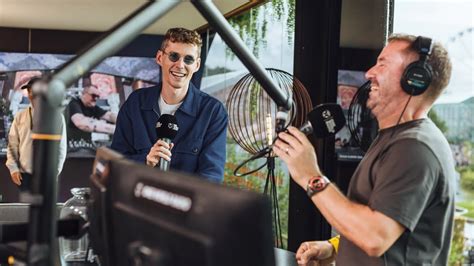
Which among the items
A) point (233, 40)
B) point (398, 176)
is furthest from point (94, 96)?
point (233, 40)

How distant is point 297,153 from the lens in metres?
1.75

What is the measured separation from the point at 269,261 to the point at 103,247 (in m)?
0.37

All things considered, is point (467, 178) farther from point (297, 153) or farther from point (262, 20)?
point (262, 20)

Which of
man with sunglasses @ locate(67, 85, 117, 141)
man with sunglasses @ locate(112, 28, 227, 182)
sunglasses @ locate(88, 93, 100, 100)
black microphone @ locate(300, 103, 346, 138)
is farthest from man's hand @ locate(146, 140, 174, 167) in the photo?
sunglasses @ locate(88, 93, 100, 100)

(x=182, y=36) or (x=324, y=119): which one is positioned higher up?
(x=182, y=36)

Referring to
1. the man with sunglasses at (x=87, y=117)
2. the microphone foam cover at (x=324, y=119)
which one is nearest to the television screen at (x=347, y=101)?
the microphone foam cover at (x=324, y=119)

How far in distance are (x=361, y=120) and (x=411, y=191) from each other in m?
2.34

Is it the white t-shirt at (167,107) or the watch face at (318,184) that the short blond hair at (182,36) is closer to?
the white t-shirt at (167,107)

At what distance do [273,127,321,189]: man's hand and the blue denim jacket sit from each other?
2.70ft

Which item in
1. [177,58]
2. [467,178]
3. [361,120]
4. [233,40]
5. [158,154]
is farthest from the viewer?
[361,120]

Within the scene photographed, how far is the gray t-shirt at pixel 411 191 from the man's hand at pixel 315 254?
276 millimetres

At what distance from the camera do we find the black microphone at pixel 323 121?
5.87 ft

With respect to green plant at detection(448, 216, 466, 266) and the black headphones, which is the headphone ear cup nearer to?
the black headphones

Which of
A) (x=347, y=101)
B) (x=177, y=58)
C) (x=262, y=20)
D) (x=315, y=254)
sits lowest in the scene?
(x=315, y=254)
